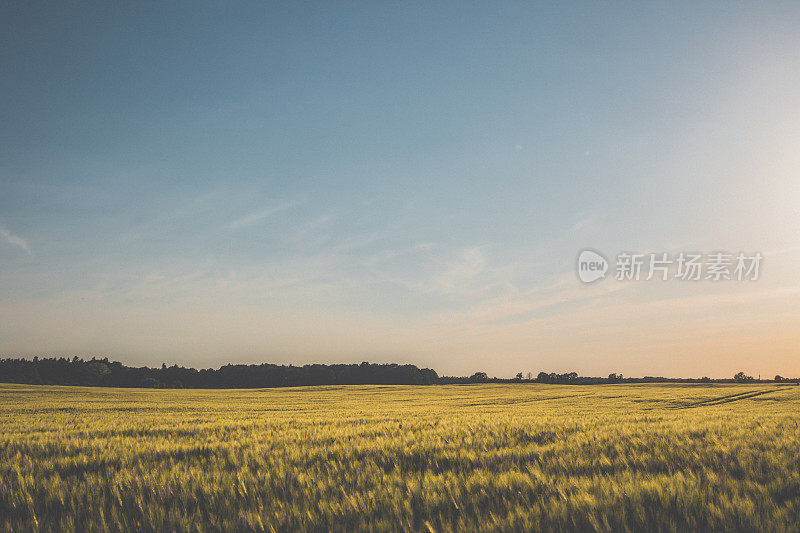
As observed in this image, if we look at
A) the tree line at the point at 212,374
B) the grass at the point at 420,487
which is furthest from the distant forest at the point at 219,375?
the grass at the point at 420,487

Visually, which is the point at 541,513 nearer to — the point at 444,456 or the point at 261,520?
the point at 261,520

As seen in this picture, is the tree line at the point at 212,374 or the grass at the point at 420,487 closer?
the grass at the point at 420,487

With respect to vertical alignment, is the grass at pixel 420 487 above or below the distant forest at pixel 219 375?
above

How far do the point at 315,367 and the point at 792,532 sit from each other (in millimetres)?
121883

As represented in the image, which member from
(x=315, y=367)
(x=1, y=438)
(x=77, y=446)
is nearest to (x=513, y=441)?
(x=77, y=446)

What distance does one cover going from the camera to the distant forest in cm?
10619

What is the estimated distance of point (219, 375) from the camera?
114562 mm

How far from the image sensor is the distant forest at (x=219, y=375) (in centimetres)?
10619

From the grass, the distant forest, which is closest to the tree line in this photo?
the distant forest

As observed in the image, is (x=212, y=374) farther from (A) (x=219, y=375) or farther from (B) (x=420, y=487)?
(B) (x=420, y=487)

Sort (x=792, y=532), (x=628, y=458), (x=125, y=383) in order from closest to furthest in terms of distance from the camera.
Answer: (x=792, y=532)
(x=628, y=458)
(x=125, y=383)

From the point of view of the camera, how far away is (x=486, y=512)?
3.25m

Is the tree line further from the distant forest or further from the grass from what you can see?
the grass

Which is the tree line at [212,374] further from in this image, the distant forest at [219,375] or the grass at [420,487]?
the grass at [420,487]
